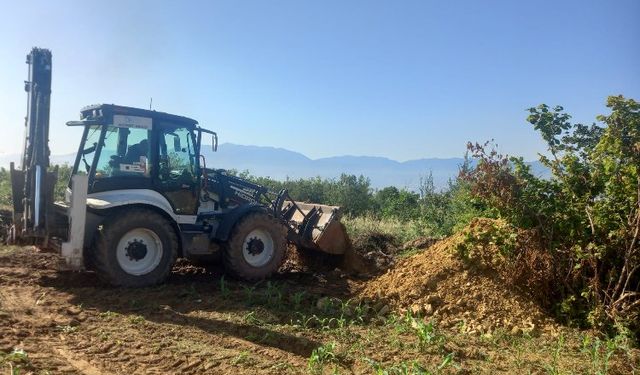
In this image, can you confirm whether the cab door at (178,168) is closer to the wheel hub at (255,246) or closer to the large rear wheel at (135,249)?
the large rear wheel at (135,249)

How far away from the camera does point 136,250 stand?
7520 millimetres

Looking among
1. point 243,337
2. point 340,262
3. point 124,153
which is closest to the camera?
point 243,337

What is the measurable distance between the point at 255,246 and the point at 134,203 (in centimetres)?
201

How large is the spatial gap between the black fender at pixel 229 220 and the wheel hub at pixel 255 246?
425 millimetres

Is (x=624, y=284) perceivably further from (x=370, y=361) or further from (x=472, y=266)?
(x=370, y=361)

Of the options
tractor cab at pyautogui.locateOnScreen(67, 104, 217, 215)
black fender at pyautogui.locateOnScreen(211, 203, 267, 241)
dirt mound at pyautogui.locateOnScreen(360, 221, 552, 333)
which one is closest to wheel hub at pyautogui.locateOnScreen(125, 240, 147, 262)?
tractor cab at pyautogui.locateOnScreen(67, 104, 217, 215)

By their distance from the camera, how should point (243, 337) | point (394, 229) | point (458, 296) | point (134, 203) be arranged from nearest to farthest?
point (243, 337) → point (458, 296) → point (134, 203) → point (394, 229)

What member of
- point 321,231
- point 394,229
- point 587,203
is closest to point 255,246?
point 321,231

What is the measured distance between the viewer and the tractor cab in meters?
7.58

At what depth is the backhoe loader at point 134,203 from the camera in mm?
Result: 7086

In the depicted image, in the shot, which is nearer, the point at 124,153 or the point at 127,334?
the point at 127,334

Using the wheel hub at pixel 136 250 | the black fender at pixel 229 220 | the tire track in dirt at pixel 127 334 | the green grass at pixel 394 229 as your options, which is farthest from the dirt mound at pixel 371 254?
the wheel hub at pixel 136 250

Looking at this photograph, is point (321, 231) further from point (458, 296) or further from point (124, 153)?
point (124, 153)

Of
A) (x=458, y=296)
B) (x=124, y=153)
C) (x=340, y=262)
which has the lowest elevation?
(x=340, y=262)
